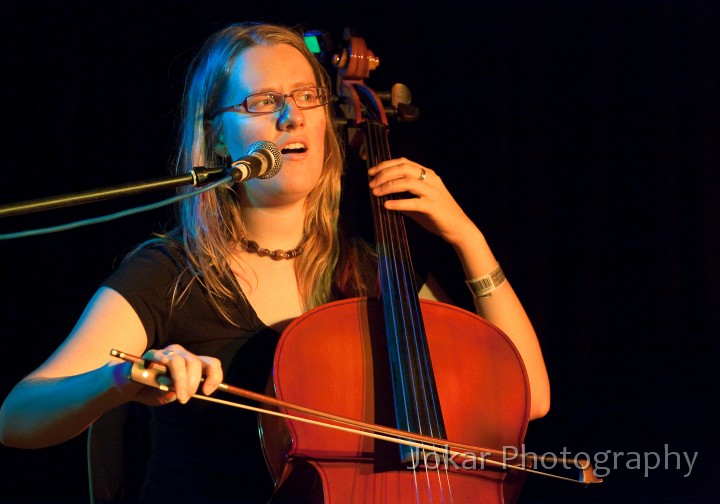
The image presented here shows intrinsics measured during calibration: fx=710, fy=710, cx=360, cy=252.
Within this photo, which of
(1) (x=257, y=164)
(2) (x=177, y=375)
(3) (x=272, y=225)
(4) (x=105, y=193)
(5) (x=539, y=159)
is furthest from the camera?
(5) (x=539, y=159)

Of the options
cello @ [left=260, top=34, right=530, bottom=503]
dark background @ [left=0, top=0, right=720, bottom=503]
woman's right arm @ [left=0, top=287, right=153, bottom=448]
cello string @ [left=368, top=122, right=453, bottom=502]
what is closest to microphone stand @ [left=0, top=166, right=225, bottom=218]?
woman's right arm @ [left=0, top=287, right=153, bottom=448]

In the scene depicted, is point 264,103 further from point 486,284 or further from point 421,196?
point 486,284

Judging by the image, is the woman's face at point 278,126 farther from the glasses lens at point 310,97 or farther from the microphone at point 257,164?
the microphone at point 257,164

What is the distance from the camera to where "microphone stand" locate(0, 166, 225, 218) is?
920 millimetres

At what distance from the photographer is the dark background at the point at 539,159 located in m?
2.03

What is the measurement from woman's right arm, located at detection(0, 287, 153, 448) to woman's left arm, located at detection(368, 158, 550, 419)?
0.59 meters

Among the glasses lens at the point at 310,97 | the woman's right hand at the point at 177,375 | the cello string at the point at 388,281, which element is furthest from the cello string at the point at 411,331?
the woman's right hand at the point at 177,375

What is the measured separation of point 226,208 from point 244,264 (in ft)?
0.48

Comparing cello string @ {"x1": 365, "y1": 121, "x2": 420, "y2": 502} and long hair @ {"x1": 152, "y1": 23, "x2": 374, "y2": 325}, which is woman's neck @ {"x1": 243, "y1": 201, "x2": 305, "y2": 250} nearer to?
long hair @ {"x1": 152, "y1": 23, "x2": 374, "y2": 325}

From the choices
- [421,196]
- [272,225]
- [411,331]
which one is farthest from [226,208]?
[411,331]

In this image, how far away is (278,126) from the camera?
5.06ft

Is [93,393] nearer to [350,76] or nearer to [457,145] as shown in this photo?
[350,76]

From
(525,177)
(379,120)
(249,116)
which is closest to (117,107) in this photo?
(249,116)

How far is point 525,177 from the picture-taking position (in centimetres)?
232
